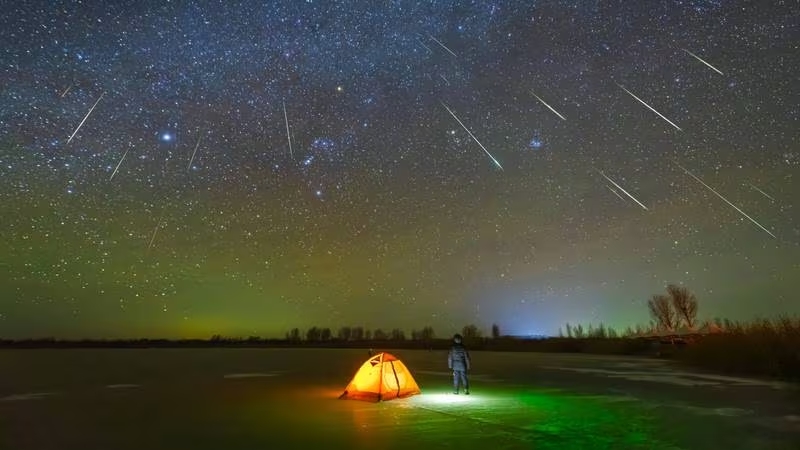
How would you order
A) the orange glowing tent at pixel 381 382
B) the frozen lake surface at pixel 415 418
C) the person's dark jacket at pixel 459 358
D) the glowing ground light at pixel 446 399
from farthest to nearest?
the person's dark jacket at pixel 459 358 < the orange glowing tent at pixel 381 382 < the glowing ground light at pixel 446 399 < the frozen lake surface at pixel 415 418

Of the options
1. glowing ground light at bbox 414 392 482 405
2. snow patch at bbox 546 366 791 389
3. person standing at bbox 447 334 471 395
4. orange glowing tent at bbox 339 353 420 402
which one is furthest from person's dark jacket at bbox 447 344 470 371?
snow patch at bbox 546 366 791 389

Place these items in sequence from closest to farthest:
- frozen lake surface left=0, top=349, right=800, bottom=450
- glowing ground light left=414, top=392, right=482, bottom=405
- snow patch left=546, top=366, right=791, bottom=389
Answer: frozen lake surface left=0, top=349, right=800, bottom=450
glowing ground light left=414, top=392, right=482, bottom=405
snow patch left=546, top=366, right=791, bottom=389

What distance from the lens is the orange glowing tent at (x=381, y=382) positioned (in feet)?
61.5

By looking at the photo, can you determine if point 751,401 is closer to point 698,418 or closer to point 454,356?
point 698,418

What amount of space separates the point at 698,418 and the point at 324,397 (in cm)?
1154

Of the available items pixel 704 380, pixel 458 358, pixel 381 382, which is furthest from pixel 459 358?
pixel 704 380

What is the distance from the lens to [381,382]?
18.8 meters

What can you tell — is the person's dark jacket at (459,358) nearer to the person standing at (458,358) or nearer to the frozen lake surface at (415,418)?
the person standing at (458,358)

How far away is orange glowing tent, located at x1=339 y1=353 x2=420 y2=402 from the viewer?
738 inches

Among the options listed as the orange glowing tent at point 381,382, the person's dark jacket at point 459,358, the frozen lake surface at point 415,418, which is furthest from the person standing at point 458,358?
the orange glowing tent at point 381,382

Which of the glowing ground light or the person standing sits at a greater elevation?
the person standing

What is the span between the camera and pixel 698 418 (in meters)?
15.0

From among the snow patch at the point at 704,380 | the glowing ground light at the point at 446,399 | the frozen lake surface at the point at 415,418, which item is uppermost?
the snow patch at the point at 704,380

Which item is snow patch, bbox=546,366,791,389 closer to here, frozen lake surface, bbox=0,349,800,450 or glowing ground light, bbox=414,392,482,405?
frozen lake surface, bbox=0,349,800,450
